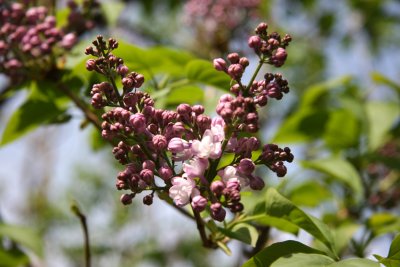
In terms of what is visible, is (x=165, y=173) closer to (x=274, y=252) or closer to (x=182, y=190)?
(x=182, y=190)

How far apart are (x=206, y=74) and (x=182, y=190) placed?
0.70 m

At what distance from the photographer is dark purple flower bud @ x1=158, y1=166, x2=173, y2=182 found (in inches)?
42.8

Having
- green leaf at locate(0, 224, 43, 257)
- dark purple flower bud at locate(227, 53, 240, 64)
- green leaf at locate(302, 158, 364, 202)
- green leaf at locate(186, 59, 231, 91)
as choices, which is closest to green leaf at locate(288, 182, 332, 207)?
green leaf at locate(302, 158, 364, 202)

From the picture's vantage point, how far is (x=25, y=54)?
1733 millimetres

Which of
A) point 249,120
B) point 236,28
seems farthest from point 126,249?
point 249,120

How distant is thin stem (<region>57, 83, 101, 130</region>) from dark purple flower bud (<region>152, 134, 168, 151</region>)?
28.1 inches

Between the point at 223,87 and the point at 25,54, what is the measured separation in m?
0.65

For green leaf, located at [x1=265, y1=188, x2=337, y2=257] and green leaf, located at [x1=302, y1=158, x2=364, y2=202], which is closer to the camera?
green leaf, located at [x1=265, y1=188, x2=337, y2=257]

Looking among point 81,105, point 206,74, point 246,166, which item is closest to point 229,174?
point 246,166

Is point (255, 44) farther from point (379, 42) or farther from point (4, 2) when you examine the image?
point (379, 42)

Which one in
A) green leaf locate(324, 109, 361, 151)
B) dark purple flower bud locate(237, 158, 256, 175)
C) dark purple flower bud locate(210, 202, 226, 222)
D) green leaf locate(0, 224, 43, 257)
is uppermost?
dark purple flower bud locate(237, 158, 256, 175)

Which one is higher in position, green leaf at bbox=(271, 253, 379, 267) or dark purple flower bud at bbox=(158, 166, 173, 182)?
dark purple flower bud at bbox=(158, 166, 173, 182)

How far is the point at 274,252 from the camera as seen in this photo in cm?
112

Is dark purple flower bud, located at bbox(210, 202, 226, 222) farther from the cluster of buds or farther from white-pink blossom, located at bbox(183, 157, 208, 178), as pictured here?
the cluster of buds
